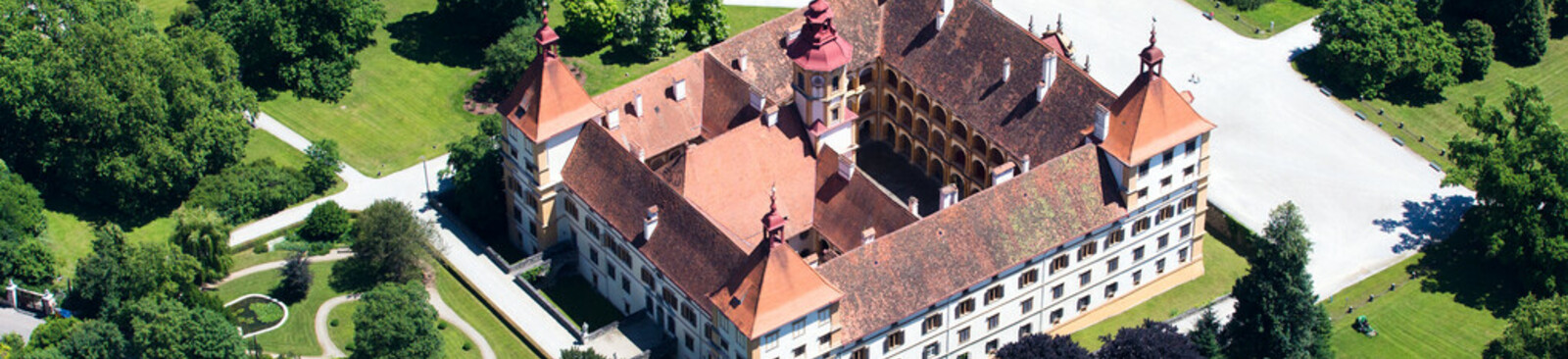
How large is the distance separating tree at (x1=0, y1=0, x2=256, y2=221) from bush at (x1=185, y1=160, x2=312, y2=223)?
5.58 feet

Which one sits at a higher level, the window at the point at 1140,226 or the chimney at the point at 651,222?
the window at the point at 1140,226

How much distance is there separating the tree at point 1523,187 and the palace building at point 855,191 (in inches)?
859

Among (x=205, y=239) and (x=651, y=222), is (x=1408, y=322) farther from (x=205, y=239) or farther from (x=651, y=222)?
(x=205, y=239)

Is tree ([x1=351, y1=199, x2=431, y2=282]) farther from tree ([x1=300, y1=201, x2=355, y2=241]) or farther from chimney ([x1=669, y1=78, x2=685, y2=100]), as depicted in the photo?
chimney ([x1=669, y1=78, x2=685, y2=100])

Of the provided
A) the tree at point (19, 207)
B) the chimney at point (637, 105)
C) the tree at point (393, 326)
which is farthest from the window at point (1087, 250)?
the tree at point (19, 207)

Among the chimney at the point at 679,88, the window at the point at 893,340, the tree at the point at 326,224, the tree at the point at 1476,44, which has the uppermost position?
the tree at the point at 1476,44

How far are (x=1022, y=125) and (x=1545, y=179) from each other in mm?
38691

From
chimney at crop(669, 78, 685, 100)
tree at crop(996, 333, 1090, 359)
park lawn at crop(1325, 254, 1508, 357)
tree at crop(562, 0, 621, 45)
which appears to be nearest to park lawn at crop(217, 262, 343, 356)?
chimney at crop(669, 78, 685, 100)

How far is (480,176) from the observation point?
571 feet

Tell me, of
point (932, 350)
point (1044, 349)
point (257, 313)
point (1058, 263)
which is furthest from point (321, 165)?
point (1044, 349)

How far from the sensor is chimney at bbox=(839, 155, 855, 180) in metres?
160

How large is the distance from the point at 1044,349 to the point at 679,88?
37.3m

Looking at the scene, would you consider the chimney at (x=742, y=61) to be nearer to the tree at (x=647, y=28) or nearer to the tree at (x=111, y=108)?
the tree at (x=647, y=28)

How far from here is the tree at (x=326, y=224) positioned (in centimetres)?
17625
